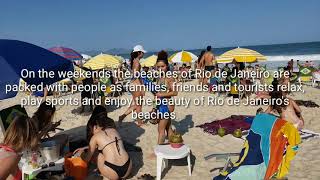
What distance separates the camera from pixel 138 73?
6.48 meters

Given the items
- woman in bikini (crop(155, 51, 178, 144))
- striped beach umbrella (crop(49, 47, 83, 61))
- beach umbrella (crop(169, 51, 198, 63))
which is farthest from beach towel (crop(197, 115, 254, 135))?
beach umbrella (crop(169, 51, 198, 63))

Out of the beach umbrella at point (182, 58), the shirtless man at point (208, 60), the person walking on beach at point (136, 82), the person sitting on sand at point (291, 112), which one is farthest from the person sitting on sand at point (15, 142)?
the beach umbrella at point (182, 58)

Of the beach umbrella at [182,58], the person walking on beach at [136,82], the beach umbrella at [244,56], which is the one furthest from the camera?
the beach umbrella at [182,58]

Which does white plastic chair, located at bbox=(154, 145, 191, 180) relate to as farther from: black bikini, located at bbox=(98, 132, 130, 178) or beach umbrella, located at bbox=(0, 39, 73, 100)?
beach umbrella, located at bbox=(0, 39, 73, 100)

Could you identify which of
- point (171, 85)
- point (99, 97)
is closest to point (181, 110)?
point (99, 97)

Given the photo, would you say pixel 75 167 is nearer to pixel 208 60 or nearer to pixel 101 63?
pixel 101 63

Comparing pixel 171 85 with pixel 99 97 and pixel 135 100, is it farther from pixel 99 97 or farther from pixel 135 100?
pixel 99 97

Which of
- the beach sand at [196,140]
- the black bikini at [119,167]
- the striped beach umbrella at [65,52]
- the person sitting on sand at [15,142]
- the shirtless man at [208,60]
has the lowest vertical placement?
the beach sand at [196,140]

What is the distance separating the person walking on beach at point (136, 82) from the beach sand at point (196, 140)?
0.40 meters

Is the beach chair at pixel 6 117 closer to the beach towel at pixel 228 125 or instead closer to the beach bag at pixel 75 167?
the beach bag at pixel 75 167

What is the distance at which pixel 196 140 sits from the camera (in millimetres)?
6070

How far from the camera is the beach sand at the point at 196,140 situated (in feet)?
14.8

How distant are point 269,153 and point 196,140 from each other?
264cm

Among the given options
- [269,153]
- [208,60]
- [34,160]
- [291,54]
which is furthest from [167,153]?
[291,54]
